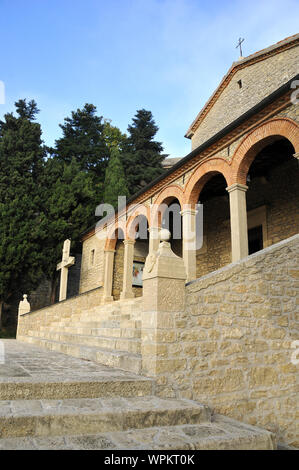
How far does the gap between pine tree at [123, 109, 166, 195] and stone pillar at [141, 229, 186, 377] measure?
17.8 meters

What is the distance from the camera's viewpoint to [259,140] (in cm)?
675

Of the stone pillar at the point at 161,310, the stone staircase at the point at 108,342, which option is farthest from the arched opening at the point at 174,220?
the stone pillar at the point at 161,310

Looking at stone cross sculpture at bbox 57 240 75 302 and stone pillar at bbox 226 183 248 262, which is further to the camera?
stone cross sculpture at bbox 57 240 75 302

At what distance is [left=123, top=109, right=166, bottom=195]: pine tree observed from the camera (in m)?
21.3

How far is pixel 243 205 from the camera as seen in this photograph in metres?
7.16

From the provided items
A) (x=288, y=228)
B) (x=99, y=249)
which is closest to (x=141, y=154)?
(x=99, y=249)

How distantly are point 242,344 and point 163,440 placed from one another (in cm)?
184

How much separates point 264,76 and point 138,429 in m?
11.9

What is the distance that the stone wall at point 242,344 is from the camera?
3477 millimetres

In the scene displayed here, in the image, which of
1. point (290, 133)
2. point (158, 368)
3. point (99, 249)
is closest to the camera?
point (158, 368)

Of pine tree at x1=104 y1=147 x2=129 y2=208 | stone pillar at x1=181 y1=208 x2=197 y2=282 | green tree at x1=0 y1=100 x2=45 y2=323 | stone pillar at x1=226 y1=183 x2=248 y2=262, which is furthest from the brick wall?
stone pillar at x1=226 y1=183 x2=248 y2=262

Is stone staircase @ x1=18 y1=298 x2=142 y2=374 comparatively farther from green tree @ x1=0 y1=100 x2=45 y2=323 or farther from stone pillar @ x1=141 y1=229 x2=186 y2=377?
green tree @ x1=0 y1=100 x2=45 y2=323

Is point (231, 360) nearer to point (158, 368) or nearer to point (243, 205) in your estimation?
point (158, 368)

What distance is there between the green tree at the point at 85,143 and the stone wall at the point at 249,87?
36.9 feet
